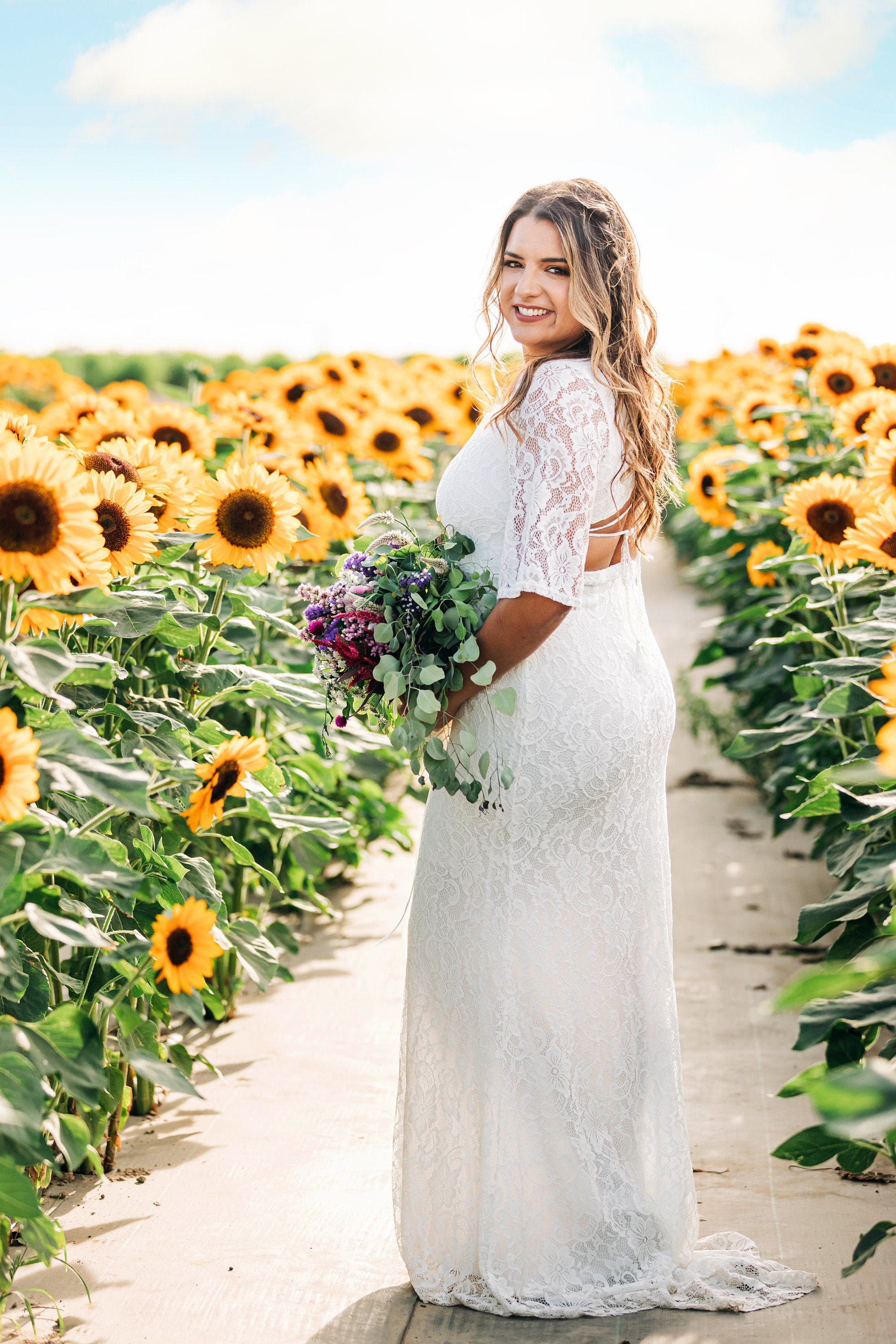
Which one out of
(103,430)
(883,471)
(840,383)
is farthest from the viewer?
(840,383)

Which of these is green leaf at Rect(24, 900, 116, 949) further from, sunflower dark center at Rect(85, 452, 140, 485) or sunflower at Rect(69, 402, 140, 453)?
sunflower at Rect(69, 402, 140, 453)

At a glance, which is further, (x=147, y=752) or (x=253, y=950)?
(x=253, y=950)

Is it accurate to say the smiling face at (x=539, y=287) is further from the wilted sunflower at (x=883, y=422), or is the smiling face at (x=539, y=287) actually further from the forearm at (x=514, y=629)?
the wilted sunflower at (x=883, y=422)

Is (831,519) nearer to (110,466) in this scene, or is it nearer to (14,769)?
(110,466)

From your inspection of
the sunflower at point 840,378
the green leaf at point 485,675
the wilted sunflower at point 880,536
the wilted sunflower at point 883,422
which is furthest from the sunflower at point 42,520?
the sunflower at point 840,378

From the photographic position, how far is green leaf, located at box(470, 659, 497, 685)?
84.0 inches

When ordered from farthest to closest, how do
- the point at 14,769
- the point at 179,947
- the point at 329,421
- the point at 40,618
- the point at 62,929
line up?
the point at 329,421, the point at 179,947, the point at 40,618, the point at 62,929, the point at 14,769

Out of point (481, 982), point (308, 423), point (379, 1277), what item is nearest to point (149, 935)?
point (481, 982)

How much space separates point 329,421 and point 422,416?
1.31 meters

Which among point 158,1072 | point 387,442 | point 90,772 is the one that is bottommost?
point 158,1072

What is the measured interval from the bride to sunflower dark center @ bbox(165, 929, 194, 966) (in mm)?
523

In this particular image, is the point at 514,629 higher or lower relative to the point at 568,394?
lower

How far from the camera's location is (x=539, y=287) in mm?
2217

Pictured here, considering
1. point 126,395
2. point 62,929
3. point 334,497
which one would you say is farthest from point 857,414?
point 62,929
